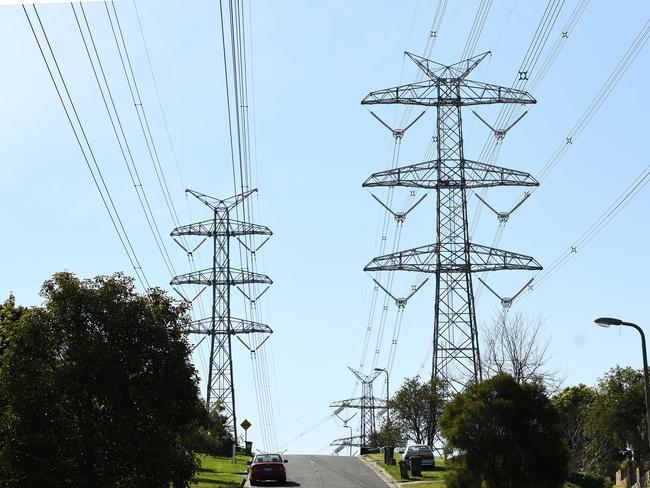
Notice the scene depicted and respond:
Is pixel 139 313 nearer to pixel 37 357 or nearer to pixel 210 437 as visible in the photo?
pixel 37 357

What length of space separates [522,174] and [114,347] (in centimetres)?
2998

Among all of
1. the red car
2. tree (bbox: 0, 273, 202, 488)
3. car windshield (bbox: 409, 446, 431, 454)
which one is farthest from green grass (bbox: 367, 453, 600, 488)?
tree (bbox: 0, 273, 202, 488)

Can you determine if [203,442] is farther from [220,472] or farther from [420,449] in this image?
[420,449]

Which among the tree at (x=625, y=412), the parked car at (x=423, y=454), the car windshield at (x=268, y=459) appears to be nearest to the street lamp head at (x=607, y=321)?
the car windshield at (x=268, y=459)

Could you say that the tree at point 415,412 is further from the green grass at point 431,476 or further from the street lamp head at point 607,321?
the street lamp head at point 607,321

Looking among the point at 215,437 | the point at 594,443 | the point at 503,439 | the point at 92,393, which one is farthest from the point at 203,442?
the point at 92,393

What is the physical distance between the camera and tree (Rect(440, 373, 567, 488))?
40094mm

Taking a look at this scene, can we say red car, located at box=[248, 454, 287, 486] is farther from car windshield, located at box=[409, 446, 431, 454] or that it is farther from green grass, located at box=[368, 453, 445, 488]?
car windshield, located at box=[409, 446, 431, 454]

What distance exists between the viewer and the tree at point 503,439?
4009 centimetres

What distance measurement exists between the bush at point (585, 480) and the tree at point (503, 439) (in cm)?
1161

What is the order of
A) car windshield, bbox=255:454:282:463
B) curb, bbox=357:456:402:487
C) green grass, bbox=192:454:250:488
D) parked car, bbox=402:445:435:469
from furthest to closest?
parked car, bbox=402:445:435:469, curb, bbox=357:456:402:487, car windshield, bbox=255:454:282:463, green grass, bbox=192:454:250:488

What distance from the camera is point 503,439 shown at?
1592 inches

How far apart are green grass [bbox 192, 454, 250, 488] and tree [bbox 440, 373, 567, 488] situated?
10982mm

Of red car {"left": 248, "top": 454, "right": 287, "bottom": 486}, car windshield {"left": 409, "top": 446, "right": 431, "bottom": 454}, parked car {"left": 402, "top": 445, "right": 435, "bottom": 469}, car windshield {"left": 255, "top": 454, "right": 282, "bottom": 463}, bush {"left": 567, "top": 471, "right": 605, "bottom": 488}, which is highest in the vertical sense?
car windshield {"left": 409, "top": 446, "right": 431, "bottom": 454}
